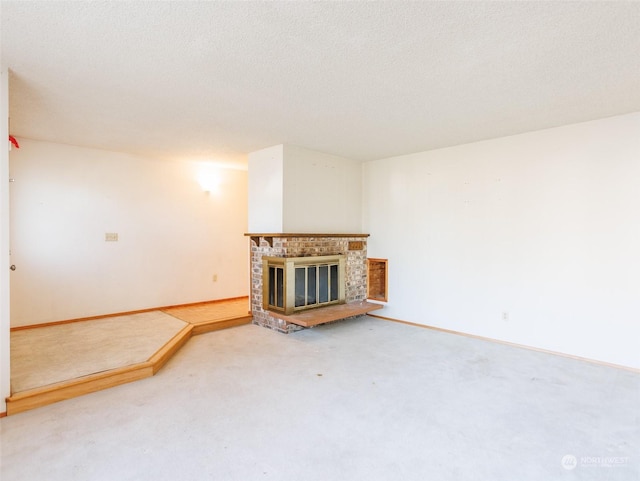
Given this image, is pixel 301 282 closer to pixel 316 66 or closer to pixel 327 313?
pixel 327 313

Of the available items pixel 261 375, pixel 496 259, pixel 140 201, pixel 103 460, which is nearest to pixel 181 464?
pixel 103 460

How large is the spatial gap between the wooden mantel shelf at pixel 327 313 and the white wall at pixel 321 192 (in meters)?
1.15

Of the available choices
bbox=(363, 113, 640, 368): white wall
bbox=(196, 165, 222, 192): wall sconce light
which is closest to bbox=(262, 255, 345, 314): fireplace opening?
bbox=(363, 113, 640, 368): white wall

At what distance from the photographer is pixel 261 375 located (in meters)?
3.18

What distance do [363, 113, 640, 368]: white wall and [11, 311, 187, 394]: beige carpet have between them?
347 centimetres

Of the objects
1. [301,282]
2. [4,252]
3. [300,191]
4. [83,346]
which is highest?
[300,191]

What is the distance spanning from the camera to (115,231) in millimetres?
5059

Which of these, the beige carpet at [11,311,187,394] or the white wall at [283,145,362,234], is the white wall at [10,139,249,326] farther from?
the white wall at [283,145,362,234]

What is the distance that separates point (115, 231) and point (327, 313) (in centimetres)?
341

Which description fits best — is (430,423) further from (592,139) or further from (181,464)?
(592,139)

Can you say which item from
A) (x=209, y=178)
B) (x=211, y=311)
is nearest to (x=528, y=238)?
(x=211, y=311)

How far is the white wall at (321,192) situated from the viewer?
469 centimetres

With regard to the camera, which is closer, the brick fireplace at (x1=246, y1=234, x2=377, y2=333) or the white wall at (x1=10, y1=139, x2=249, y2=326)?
the white wall at (x1=10, y1=139, x2=249, y2=326)

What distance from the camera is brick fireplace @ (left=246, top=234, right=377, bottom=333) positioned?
4.61 meters
